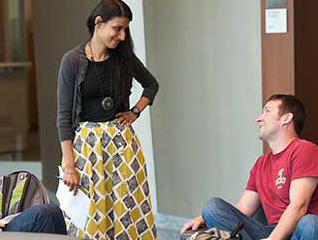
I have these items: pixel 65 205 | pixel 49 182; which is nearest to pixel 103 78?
pixel 65 205

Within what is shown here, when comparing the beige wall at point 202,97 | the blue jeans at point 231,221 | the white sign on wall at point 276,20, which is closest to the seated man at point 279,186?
the blue jeans at point 231,221

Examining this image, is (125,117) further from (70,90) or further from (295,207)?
(295,207)

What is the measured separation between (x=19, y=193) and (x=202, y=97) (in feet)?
6.14

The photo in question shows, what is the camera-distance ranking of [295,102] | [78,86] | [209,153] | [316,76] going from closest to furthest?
[295,102] → [78,86] → [316,76] → [209,153]

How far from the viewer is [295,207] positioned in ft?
11.4

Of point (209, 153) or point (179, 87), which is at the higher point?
point (179, 87)

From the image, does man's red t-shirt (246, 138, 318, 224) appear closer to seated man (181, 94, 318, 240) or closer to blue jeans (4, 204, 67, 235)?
seated man (181, 94, 318, 240)

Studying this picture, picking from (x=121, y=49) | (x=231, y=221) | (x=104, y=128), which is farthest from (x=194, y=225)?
(x=121, y=49)

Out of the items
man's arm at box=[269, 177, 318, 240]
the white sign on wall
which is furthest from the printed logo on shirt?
the white sign on wall

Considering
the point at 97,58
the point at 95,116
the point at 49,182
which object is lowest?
the point at 49,182

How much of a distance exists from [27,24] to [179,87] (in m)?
2.02

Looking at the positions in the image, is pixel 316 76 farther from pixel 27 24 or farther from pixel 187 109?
pixel 27 24

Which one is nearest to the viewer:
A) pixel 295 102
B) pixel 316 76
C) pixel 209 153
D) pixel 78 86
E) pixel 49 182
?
pixel 295 102

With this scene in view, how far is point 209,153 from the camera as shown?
543 cm
